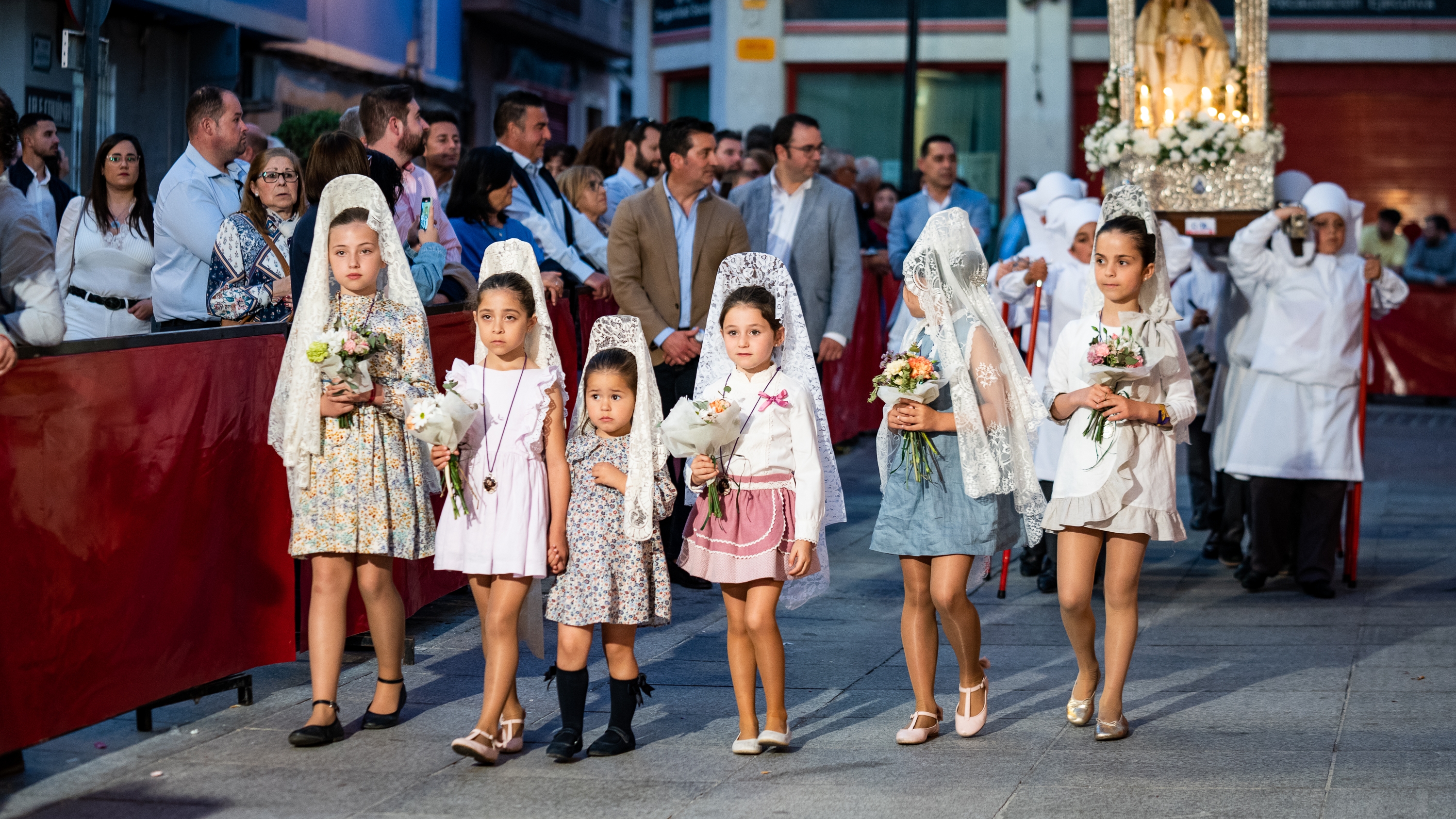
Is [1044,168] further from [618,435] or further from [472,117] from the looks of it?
[618,435]

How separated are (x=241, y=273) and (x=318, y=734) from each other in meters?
2.17

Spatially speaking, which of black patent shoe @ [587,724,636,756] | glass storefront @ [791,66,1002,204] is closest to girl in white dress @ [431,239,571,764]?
black patent shoe @ [587,724,636,756]

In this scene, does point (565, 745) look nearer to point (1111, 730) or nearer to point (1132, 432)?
point (1111, 730)

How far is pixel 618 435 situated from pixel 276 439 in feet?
4.01

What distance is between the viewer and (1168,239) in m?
9.73

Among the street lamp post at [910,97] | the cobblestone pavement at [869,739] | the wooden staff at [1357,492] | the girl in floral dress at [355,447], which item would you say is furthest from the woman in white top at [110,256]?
the street lamp post at [910,97]

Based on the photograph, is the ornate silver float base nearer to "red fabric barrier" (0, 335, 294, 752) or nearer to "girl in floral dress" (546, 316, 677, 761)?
"girl in floral dress" (546, 316, 677, 761)

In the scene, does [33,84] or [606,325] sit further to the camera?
[33,84]

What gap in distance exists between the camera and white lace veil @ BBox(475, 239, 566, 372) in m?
6.01

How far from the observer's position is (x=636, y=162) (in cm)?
1135

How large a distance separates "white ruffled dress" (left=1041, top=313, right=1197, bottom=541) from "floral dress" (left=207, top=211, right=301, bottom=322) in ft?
10.7

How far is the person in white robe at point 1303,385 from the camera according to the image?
8.99m

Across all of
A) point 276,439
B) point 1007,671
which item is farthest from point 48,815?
point 1007,671

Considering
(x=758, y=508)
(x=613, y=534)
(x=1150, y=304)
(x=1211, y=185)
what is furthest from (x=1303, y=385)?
(x=613, y=534)
